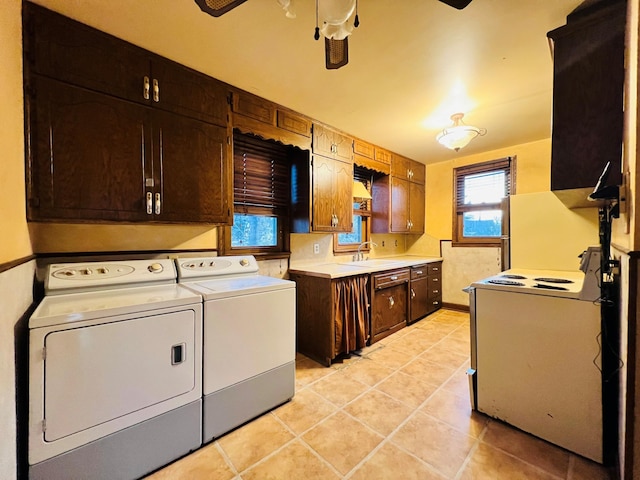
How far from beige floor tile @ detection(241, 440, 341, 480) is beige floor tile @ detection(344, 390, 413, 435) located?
1.46 ft

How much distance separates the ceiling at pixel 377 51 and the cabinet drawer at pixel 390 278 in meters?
1.73

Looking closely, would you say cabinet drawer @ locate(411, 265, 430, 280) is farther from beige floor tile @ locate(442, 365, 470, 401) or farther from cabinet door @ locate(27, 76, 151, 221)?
cabinet door @ locate(27, 76, 151, 221)

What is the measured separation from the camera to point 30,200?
1441mm

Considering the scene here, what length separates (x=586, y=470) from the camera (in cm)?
142

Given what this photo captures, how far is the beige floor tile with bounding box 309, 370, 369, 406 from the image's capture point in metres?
2.07

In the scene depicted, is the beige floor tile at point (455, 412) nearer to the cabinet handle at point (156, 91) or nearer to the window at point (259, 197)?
the window at point (259, 197)

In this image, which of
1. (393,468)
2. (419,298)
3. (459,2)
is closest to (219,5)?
(459,2)

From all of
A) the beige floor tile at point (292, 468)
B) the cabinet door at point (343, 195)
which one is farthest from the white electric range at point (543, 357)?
the cabinet door at point (343, 195)

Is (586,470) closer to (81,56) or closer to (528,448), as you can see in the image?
(528,448)

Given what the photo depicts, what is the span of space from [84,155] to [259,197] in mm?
1417

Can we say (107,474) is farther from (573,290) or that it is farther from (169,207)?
(573,290)

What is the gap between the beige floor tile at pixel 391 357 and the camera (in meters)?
2.60

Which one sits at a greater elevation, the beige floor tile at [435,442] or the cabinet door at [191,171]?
the cabinet door at [191,171]

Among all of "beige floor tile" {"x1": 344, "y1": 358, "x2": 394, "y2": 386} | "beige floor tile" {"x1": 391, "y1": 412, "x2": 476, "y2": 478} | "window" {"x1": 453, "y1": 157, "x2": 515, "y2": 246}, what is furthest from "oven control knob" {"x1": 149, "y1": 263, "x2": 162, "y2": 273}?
"window" {"x1": 453, "y1": 157, "x2": 515, "y2": 246}
